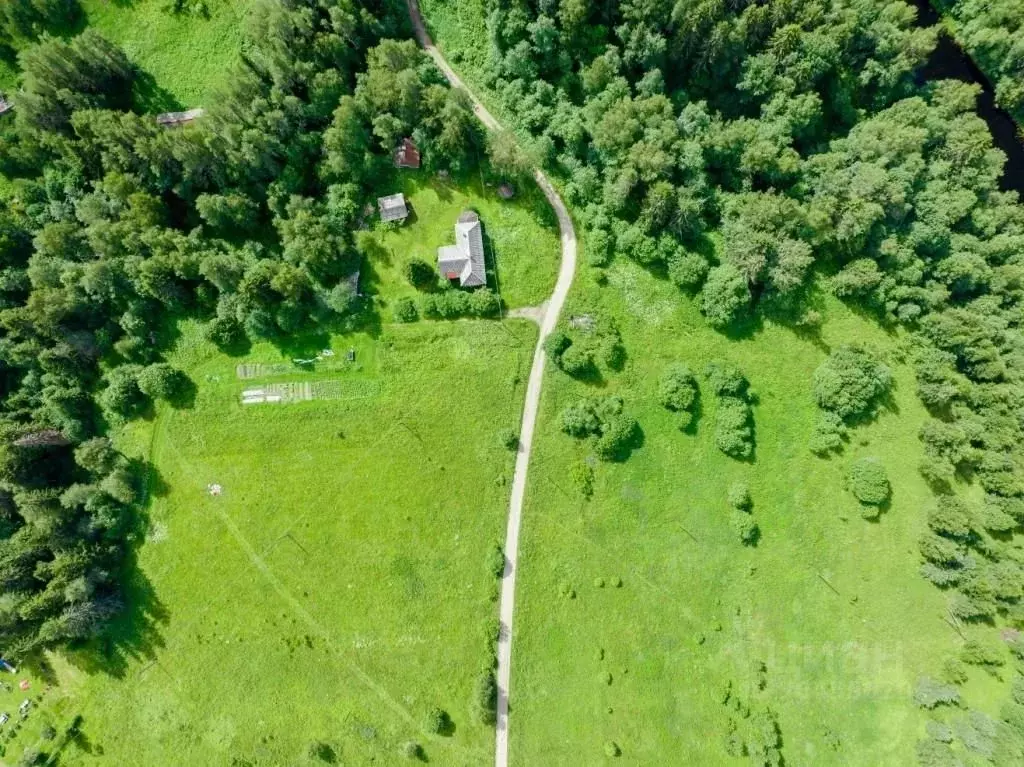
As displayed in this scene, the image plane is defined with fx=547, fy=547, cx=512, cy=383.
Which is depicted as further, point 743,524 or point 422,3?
point 422,3

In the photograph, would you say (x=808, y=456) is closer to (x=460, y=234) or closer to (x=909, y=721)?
(x=909, y=721)

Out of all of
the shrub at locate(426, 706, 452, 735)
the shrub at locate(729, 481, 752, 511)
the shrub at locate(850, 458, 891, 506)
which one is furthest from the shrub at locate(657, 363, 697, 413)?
the shrub at locate(426, 706, 452, 735)

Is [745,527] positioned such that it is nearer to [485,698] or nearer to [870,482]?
[870,482]

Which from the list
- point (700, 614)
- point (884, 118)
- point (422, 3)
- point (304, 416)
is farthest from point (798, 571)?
point (422, 3)

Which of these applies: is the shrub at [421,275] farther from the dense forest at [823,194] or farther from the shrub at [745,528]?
the shrub at [745,528]

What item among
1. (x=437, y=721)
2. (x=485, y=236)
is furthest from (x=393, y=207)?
(x=437, y=721)

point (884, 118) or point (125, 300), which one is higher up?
point (884, 118)
